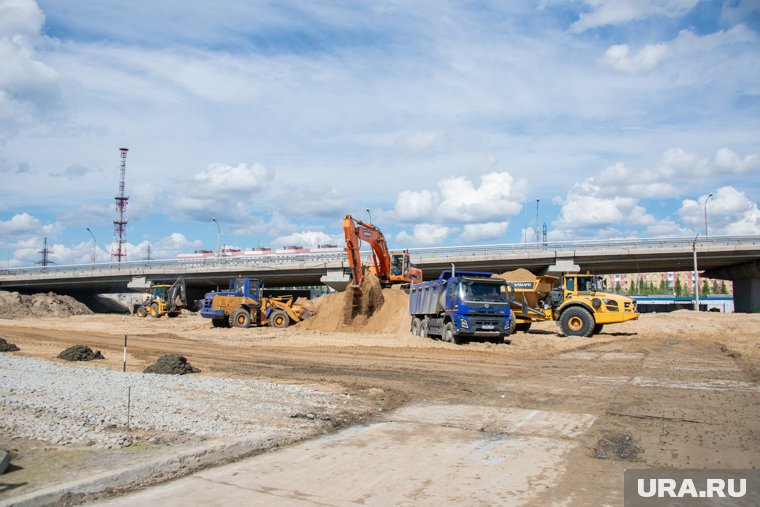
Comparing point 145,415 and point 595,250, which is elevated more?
point 595,250

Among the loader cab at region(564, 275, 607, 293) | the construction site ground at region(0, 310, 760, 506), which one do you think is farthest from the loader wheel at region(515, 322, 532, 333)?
the construction site ground at region(0, 310, 760, 506)

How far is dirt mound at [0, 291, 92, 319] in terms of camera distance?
57.5m

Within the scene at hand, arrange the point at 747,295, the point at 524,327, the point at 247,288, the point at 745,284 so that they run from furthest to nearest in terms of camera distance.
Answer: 1. the point at 745,284
2. the point at 747,295
3. the point at 247,288
4. the point at 524,327

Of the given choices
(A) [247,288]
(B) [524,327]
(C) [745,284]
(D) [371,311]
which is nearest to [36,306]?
(A) [247,288]

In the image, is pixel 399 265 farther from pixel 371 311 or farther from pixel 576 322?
pixel 576 322

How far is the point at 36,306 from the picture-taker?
61.0 meters

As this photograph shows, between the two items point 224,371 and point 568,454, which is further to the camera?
point 224,371

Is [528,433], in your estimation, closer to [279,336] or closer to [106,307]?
[279,336]

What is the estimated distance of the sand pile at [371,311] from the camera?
3138 cm

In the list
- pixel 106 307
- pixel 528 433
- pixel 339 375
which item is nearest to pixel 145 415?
pixel 528 433

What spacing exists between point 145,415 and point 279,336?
2126cm

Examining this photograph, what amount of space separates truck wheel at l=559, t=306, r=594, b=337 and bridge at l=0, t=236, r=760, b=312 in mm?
27879

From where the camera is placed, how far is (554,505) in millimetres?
5629

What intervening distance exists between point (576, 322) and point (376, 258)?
1150 centimetres
